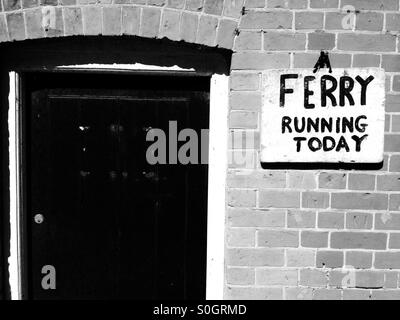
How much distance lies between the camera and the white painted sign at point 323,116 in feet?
7.69

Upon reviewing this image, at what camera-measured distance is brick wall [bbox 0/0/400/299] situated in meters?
2.31

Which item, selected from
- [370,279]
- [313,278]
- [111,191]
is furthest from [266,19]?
[370,279]

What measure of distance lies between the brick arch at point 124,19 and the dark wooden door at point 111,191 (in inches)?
14.4

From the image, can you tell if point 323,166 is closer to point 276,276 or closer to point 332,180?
point 332,180

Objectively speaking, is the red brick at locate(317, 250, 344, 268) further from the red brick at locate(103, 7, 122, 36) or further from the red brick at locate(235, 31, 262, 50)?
the red brick at locate(103, 7, 122, 36)

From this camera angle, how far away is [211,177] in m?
2.64

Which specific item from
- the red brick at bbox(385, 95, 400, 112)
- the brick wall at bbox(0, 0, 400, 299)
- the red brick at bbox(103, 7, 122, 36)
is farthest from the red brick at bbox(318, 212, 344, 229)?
the red brick at bbox(103, 7, 122, 36)

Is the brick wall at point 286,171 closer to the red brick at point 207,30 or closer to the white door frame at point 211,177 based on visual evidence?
the red brick at point 207,30

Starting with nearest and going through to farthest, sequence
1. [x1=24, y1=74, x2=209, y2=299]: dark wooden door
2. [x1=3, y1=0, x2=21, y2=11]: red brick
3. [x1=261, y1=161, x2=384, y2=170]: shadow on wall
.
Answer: [x1=3, y1=0, x2=21, y2=11]: red brick
[x1=261, y1=161, x2=384, y2=170]: shadow on wall
[x1=24, y1=74, x2=209, y2=299]: dark wooden door

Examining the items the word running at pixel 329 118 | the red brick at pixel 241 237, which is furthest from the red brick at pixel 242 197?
the word running at pixel 329 118

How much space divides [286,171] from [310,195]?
0.19 metres

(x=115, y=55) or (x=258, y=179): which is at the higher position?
(x=115, y=55)

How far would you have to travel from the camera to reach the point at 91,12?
2301mm

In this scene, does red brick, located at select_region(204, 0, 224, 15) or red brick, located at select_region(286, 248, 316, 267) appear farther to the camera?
red brick, located at select_region(286, 248, 316, 267)
